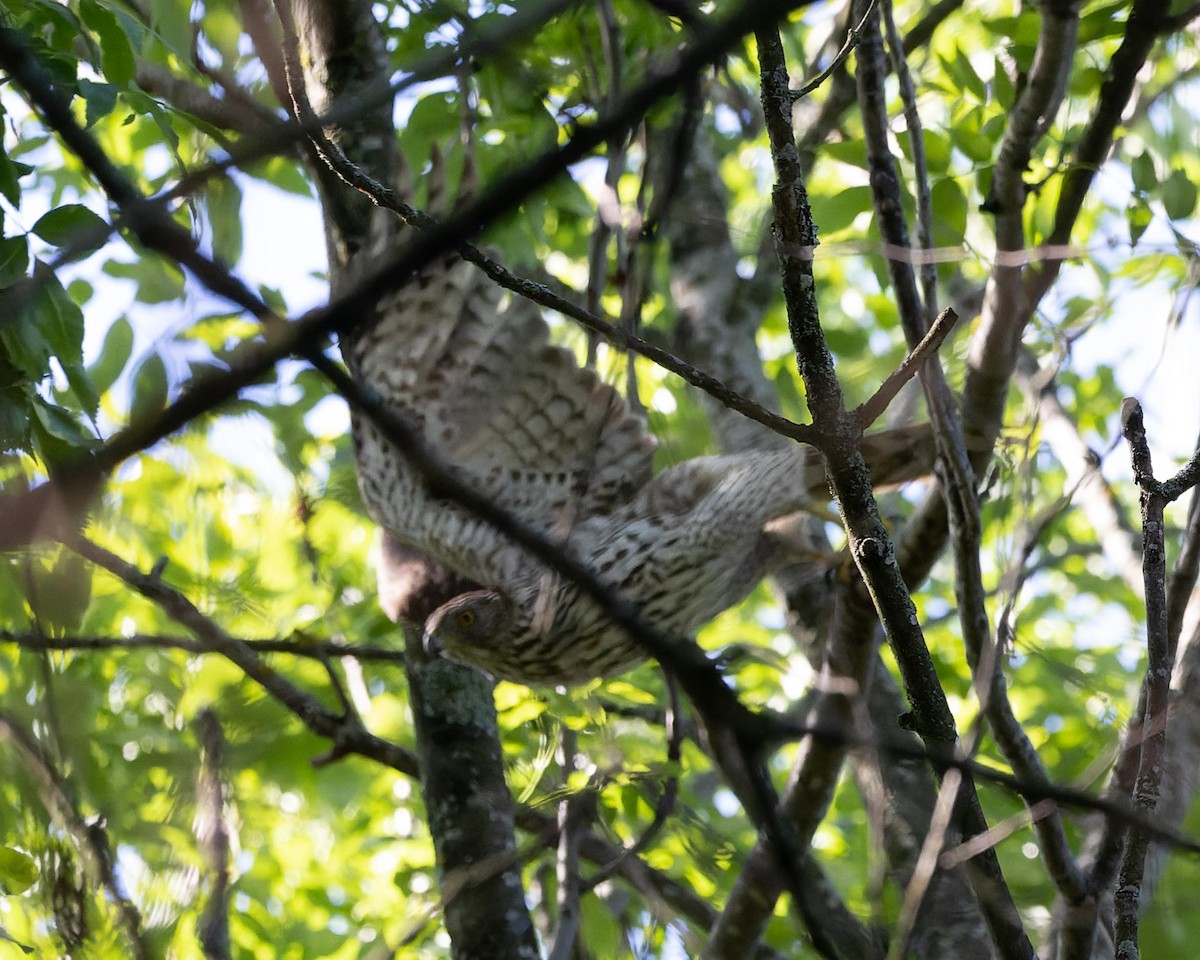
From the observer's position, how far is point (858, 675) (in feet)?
9.95

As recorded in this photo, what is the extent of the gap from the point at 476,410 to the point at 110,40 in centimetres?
208

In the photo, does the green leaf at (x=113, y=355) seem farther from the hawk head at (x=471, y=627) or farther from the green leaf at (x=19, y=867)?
the green leaf at (x=19, y=867)

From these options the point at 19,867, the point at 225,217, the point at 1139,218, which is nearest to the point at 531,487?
the point at 225,217

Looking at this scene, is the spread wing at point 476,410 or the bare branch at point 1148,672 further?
the spread wing at point 476,410

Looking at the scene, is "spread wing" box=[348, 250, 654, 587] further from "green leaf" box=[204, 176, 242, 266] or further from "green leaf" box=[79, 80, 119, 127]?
"green leaf" box=[79, 80, 119, 127]

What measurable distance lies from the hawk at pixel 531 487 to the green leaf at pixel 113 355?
36.0 inches

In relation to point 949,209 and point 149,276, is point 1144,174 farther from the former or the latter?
point 149,276

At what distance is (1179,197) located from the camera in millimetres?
2758

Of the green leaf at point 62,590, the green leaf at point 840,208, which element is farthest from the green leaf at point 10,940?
Answer: the green leaf at point 840,208

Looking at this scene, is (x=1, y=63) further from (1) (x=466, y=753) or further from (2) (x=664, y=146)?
(2) (x=664, y=146)

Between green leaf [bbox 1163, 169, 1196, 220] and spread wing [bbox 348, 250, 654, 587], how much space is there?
6.22 ft

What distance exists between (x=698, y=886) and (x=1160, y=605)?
306 cm

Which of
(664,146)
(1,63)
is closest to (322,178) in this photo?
(664,146)

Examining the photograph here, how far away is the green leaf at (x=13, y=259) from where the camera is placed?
2.09 metres
